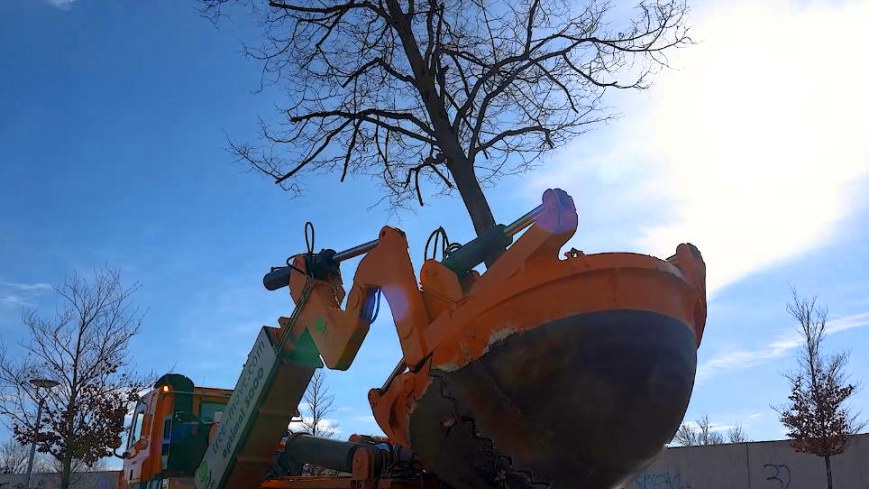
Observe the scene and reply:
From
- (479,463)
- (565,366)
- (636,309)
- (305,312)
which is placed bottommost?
(479,463)

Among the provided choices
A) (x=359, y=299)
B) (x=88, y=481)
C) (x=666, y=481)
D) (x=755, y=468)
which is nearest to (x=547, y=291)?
(x=359, y=299)

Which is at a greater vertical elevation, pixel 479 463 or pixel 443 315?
pixel 443 315

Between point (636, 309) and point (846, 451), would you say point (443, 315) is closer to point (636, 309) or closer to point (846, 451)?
point (636, 309)

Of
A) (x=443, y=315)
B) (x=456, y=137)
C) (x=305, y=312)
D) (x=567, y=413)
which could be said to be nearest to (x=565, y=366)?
(x=567, y=413)

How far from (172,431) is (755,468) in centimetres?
1847

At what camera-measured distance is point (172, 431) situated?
25.6 feet

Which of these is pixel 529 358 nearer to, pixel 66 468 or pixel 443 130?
pixel 443 130

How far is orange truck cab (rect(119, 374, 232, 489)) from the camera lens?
773cm

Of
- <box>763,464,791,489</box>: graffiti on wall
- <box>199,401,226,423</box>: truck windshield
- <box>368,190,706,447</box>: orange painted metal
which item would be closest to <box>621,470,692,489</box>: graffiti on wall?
<box>763,464,791,489</box>: graffiti on wall

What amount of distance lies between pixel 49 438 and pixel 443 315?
14903 millimetres

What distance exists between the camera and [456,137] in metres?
11.2

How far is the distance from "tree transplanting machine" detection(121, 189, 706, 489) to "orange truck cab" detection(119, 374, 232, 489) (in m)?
3.20

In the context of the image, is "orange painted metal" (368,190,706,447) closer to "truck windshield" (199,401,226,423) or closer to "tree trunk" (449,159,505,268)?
"truck windshield" (199,401,226,423)

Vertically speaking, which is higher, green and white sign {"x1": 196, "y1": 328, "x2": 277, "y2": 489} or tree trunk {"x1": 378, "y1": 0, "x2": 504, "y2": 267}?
tree trunk {"x1": 378, "y1": 0, "x2": 504, "y2": 267}
